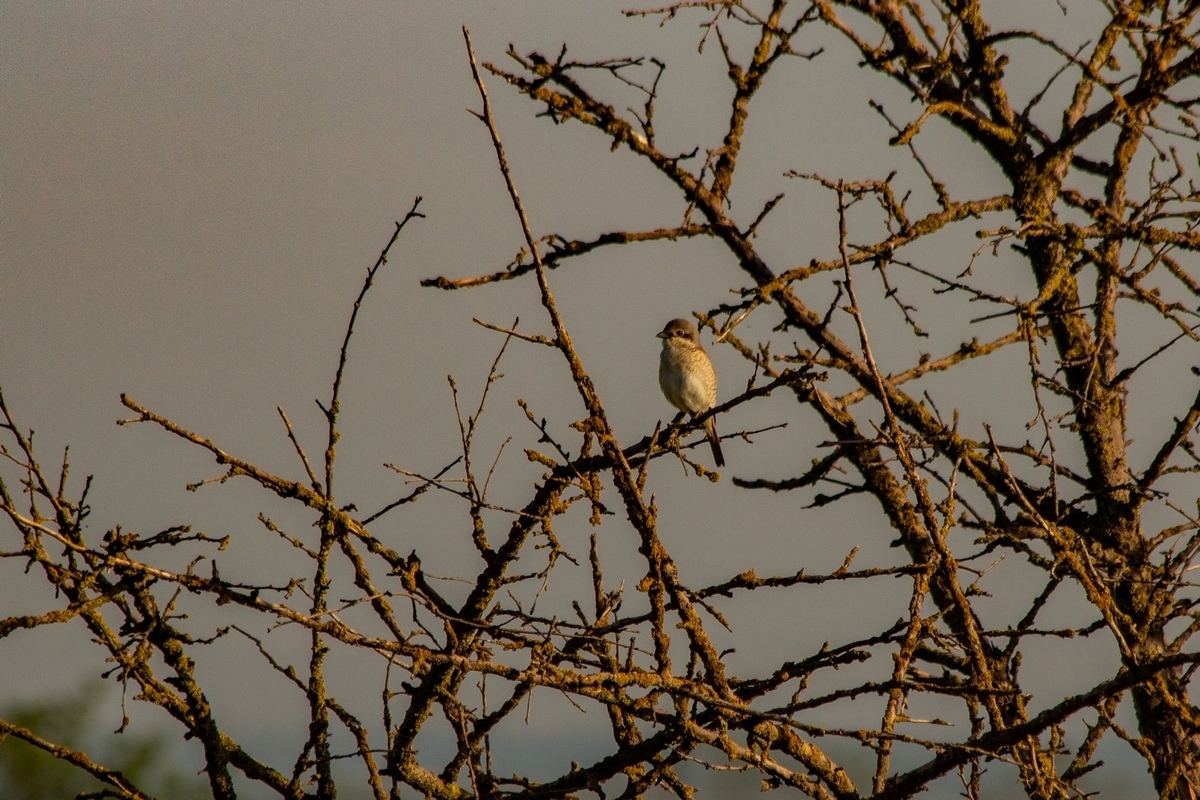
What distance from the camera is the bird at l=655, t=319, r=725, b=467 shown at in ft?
25.2

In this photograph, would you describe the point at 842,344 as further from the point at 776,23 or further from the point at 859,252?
the point at 776,23

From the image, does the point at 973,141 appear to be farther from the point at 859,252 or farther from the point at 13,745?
the point at 13,745

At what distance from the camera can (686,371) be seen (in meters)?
7.68

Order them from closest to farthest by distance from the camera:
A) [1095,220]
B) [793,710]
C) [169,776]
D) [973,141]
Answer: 1. [793,710]
2. [1095,220]
3. [973,141]
4. [169,776]

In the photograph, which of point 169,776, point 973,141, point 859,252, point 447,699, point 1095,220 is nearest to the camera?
point 447,699

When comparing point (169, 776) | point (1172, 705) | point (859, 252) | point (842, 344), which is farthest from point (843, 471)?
point (169, 776)

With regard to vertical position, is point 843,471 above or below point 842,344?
below

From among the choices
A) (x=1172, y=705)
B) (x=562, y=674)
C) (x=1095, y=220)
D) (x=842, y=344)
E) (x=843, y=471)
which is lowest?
(x=562, y=674)

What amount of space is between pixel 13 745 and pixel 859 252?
66.2 ft

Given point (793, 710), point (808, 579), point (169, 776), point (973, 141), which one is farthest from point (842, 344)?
point (169, 776)

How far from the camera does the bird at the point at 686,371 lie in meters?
7.68

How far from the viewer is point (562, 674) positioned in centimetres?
267

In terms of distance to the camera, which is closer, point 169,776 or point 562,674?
point 562,674

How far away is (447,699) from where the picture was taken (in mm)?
3375
